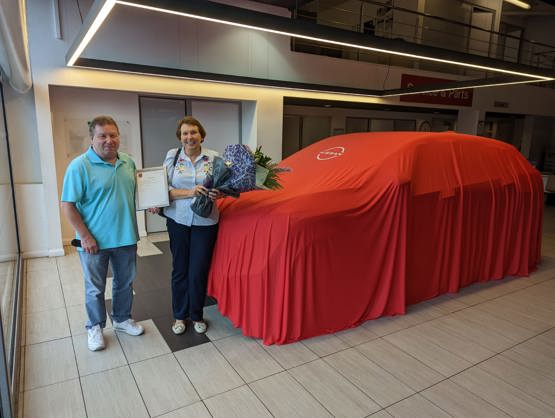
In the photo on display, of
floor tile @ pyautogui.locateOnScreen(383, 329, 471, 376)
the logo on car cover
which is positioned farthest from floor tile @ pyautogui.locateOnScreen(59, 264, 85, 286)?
floor tile @ pyautogui.locateOnScreen(383, 329, 471, 376)

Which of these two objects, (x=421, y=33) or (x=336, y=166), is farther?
(x=421, y=33)

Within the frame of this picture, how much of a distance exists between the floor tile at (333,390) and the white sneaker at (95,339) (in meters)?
1.34

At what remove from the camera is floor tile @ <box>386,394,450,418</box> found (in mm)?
2055

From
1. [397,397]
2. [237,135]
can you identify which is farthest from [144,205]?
[237,135]

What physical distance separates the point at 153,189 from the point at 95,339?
3.77 ft

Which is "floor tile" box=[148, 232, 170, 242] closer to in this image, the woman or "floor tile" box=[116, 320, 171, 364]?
"floor tile" box=[116, 320, 171, 364]

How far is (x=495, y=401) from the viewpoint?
2176 millimetres

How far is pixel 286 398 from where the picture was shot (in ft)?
7.12

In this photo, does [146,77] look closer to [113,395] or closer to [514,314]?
[113,395]

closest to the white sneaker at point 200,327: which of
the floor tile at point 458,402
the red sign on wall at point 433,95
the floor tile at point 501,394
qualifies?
the floor tile at point 458,402

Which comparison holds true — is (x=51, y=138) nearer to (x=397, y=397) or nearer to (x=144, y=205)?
(x=144, y=205)

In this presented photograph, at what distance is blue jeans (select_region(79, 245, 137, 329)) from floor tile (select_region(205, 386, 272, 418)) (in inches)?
42.3

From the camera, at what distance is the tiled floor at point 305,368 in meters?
2.11

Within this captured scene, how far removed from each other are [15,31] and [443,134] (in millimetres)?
3465
